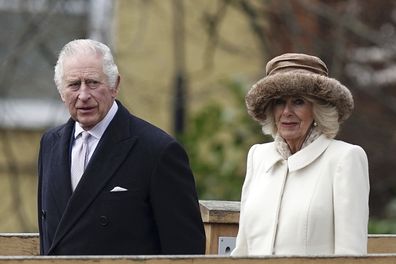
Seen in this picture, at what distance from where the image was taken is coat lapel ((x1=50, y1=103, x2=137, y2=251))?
4.96m

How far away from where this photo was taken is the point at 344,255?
4398 mm

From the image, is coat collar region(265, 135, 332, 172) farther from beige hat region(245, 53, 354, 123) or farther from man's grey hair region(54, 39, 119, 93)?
man's grey hair region(54, 39, 119, 93)

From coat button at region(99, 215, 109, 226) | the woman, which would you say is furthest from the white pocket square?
the woman

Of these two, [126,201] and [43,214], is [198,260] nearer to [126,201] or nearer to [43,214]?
[126,201]

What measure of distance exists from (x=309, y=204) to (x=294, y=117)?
33 centimetres

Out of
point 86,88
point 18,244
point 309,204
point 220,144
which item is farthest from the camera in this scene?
point 220,144

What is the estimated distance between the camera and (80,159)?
5.12 metres

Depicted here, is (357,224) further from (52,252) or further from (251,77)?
(251,77)

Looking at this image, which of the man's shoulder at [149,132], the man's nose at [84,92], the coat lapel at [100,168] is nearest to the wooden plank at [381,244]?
the man's shoulder at [149,132]

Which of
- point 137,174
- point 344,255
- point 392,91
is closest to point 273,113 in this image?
point 137,174

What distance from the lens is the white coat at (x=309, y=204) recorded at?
4809mm

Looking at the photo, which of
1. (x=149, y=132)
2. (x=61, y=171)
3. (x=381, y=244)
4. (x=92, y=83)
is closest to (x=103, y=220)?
(x=61, y=171)

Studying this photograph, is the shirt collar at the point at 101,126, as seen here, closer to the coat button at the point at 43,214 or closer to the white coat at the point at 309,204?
the coat button at the point at 43,214

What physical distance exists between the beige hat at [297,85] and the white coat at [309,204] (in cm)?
15
